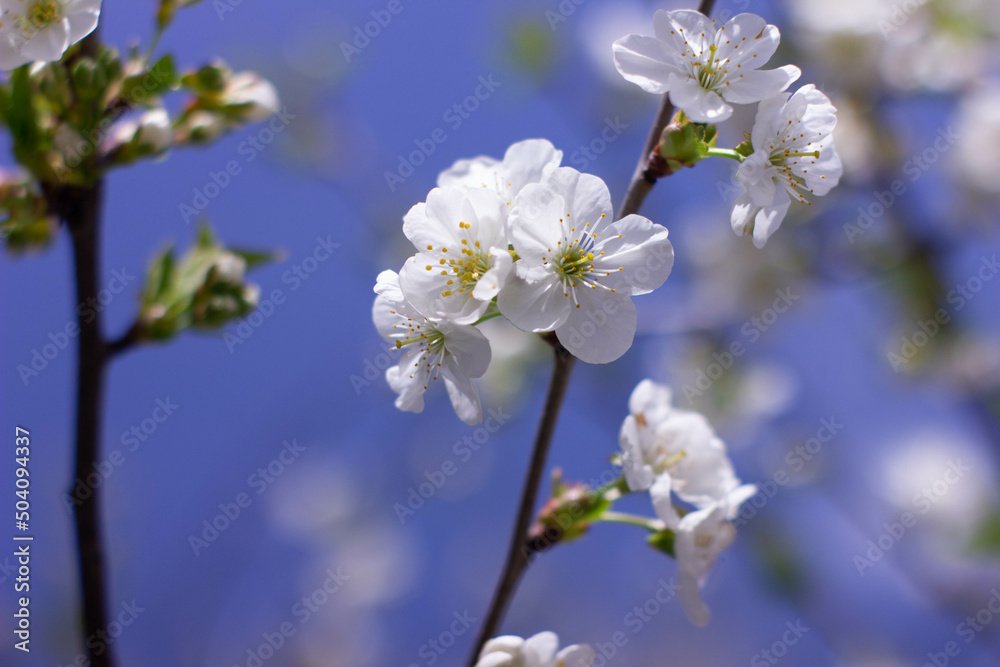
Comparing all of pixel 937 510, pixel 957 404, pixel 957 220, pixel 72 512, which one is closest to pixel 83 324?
pixel 72 512

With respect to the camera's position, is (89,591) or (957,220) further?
(957,220)

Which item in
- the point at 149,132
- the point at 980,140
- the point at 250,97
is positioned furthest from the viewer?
the point at 980,140

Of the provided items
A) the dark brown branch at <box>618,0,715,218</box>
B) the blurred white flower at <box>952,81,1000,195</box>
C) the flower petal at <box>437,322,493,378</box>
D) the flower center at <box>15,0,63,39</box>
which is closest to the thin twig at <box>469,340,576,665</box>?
the flower petal at <box>437,322,493,378</box>

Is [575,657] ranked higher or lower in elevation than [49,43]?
lower

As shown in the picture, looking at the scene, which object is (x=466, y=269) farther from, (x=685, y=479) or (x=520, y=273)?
(x=685, y=479)

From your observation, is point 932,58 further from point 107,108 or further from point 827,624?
point 107,108

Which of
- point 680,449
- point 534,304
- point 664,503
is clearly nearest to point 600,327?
point 534,304

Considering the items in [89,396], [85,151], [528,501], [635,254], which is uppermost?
[635,254]
